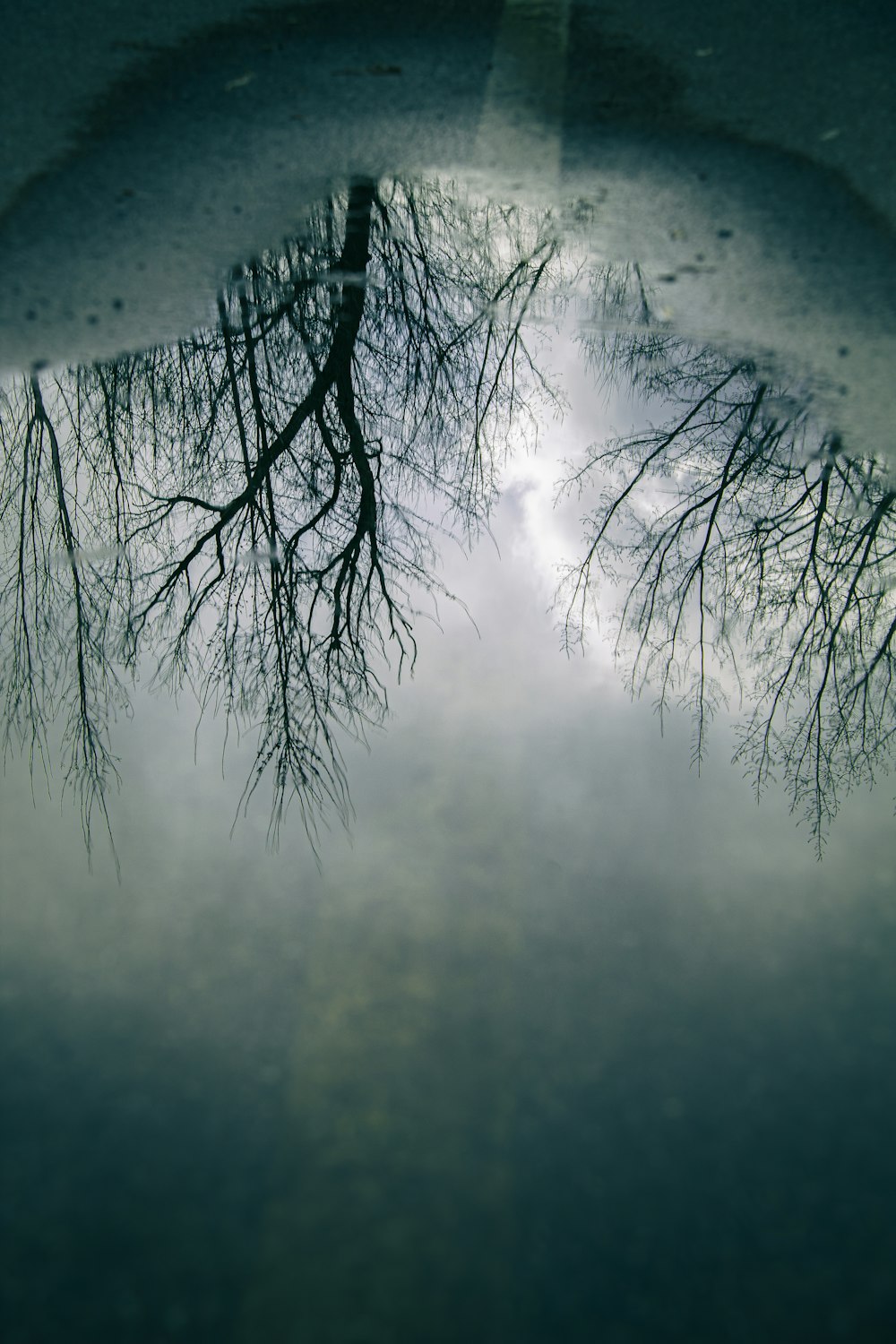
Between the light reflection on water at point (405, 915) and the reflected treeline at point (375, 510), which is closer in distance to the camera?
the light reflection on water at point (405, 915)

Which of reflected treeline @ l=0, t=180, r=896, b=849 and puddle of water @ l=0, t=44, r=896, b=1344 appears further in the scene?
reflected treeline @ l=0, t=180, r=896, b=849

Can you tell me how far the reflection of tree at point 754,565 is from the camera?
8.43 feet

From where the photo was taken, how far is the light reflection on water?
145 centimetres

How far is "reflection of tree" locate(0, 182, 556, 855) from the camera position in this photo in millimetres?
2621

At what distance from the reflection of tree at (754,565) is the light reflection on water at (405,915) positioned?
0.05 ft

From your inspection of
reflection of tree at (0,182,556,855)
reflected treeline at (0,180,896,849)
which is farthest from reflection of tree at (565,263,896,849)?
reflection of tree at (0,182,556,855)

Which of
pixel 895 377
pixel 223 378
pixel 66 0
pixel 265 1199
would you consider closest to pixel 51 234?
pixel 223 378

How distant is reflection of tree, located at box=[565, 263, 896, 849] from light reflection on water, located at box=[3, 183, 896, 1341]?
1cm

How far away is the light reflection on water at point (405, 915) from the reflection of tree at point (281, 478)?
2 cm

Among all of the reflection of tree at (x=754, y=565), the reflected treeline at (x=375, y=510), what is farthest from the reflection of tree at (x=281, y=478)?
the reflection of tree at (x=754, y=565)

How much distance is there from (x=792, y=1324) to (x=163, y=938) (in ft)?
4.49

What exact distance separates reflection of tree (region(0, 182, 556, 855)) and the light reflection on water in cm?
2

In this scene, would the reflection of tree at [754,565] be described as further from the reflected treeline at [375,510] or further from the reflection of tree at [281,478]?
the reflection of tree at [281,478]

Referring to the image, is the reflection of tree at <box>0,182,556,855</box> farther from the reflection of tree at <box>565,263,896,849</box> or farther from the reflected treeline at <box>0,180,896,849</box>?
the reflection of tree at <box>565,263,896,849</box>
